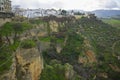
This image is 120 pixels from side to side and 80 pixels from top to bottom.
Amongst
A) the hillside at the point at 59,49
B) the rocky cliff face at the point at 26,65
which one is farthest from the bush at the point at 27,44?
the rocky cliff face at the point at 26,65

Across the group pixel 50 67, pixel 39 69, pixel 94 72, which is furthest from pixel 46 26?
pixel 39 69

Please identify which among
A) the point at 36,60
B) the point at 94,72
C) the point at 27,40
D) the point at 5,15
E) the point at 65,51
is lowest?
the point at 94,72

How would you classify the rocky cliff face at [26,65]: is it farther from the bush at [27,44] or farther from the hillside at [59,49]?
the bush at [27,44]

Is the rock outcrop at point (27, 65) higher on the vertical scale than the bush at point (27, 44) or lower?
lower

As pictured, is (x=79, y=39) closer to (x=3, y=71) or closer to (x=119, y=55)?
(x=119, y=55)

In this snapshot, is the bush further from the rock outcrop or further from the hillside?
the rock outcrop

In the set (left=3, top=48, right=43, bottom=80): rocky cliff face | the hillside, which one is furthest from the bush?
(left=3, top=48, right=43, bottom=80): rocky cliff face

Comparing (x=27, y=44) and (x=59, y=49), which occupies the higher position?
(x=27, y=44)

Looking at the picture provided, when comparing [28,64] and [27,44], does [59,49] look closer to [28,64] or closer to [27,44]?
[27,44]

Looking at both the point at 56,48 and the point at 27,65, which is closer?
the point at 27,65

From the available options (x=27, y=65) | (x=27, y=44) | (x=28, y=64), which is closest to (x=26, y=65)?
(x=27, y=65)

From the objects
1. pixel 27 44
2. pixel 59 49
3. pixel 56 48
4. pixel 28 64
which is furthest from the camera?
pixel 59 49
